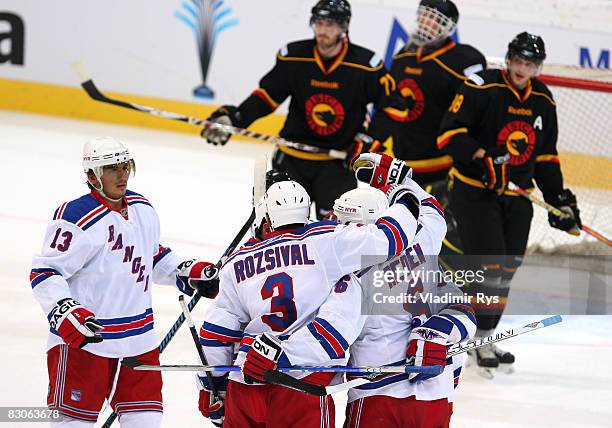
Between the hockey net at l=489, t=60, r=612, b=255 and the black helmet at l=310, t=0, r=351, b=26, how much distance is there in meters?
1.35

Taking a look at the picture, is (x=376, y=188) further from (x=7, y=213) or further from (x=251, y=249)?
(x=7, y=213)

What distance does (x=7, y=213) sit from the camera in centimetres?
646

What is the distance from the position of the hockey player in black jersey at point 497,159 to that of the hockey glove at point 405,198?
5.29 feet

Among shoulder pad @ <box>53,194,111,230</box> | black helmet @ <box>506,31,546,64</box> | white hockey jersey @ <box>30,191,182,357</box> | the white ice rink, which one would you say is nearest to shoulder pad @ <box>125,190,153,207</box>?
white hockey jersey @ <box>30,191,182,357</box>

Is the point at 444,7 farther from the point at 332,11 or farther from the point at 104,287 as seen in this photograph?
the point at 104,287

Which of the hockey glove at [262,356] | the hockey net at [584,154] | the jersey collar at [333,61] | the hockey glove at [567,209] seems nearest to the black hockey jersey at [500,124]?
the hockey glove at [567,209]

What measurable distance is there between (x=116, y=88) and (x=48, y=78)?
0.63 m

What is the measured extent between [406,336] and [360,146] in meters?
2.16

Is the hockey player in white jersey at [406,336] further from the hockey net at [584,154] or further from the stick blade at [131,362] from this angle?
the hockey net at [584,154]

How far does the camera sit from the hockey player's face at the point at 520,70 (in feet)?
14.4

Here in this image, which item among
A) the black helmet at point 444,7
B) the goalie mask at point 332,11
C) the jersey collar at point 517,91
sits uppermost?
the black helmet at point 444,7

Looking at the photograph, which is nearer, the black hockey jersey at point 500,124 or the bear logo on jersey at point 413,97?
the black hockey jersey at point 500,124

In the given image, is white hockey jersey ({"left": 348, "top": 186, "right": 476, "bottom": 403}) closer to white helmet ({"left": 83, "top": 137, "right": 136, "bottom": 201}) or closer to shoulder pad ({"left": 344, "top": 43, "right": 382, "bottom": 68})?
white helmet ({"left": 83, "top": 137, "right": 136, "bottom": 201})

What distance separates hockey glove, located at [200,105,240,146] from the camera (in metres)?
4.90
